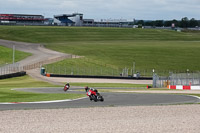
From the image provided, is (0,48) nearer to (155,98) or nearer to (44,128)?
(155,98)

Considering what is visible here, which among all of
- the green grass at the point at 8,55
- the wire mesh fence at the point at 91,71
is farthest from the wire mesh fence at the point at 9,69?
the green grass at the point at 8,55

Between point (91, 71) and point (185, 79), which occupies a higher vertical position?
point (185, 79)

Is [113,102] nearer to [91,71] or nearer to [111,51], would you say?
[91,71]

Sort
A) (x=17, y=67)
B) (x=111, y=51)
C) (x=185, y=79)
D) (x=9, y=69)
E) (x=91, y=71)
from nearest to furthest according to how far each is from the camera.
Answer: (x=185, y=79)
(x=9, y=69)
(x=17, y=67)
(x=91, y=71)
(x=111, y=51)

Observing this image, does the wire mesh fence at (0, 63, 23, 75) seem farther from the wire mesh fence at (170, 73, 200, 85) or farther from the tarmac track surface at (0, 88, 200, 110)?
the tarmac track surface at (0, 88, 200, 110)

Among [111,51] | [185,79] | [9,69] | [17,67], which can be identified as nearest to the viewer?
[185,79]

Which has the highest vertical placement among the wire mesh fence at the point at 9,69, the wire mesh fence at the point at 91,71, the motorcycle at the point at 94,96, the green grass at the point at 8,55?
the green grass at the point at 8,55

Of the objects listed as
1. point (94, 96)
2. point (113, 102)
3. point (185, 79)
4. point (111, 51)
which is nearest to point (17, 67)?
point (185, 79)

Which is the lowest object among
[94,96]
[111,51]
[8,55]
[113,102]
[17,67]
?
[113,102]

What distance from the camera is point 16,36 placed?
418 ft

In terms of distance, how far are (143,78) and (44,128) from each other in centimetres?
4933

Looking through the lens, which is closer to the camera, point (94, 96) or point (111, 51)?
point (94, 96)

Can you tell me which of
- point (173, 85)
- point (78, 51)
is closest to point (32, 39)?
point (78, 51)

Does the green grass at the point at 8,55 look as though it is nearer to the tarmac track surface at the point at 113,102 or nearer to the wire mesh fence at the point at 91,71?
the wire mesh fence at the point at 91,71
